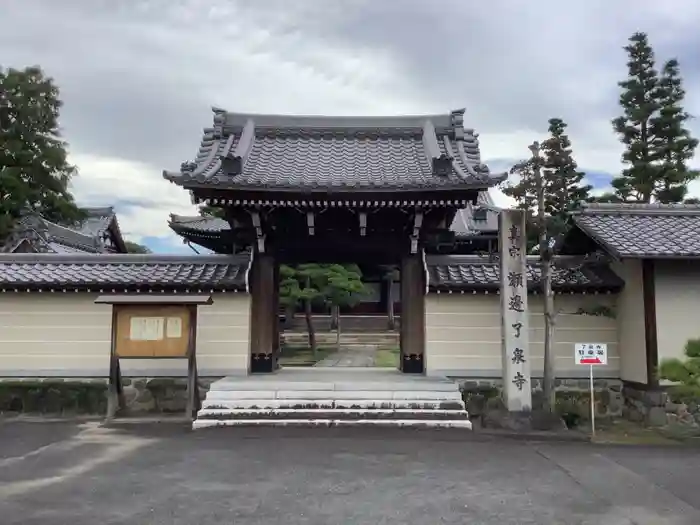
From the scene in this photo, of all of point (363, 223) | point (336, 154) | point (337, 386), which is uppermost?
point (336, 154)

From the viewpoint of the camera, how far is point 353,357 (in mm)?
22406

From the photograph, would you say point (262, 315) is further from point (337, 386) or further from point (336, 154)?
point (336, 154)

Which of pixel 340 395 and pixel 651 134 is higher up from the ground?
pixel 651 134

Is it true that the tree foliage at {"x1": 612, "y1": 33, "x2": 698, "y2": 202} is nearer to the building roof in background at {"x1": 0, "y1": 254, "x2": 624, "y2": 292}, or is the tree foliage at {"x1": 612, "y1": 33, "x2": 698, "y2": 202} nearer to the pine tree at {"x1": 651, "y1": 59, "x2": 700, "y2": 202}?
the pine tree at {"x1": 651, "y1": 59, "x2": 700, "y2": 202}

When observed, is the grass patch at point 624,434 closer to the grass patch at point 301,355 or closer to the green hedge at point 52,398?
the green hedge at point 52,398

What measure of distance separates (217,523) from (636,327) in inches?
327

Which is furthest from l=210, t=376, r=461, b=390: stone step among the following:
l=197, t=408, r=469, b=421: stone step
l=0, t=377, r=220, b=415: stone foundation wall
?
l=0, t=377, r=220, b=415: stone foundation wall

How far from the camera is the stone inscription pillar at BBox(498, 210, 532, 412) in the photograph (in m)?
9.70

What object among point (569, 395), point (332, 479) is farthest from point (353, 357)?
point (332, 479)

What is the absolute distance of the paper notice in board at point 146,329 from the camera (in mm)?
10242

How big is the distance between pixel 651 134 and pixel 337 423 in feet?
68.2

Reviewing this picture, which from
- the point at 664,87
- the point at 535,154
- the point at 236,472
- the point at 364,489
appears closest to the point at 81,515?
the point at 236,472

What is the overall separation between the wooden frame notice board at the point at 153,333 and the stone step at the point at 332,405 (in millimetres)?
882

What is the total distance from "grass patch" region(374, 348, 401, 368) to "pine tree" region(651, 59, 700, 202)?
1189 cm
